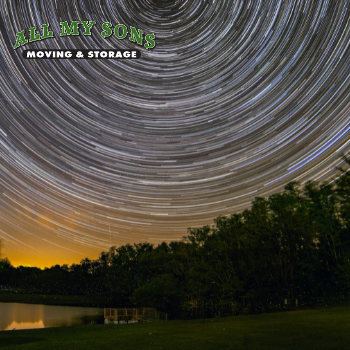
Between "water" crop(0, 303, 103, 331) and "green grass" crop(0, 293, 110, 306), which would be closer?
"water" crop(0, 303, 103, 331)

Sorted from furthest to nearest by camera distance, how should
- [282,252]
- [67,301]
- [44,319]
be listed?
[67,301] → [44,319] → [282,252]

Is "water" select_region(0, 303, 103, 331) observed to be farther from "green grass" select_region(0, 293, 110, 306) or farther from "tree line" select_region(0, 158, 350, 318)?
"green grass" select_region(0, 293, 110, 306)

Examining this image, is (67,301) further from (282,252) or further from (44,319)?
(282,252)

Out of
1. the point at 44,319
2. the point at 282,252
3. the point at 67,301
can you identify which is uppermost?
the point at 67,301

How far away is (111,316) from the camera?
46.1m

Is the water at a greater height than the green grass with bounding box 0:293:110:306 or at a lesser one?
lesser

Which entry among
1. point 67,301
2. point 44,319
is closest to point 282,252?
point 44,319

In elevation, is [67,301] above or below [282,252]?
above

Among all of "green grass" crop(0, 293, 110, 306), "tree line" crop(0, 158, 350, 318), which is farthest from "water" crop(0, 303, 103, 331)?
"green grass" crop(0, 293, 110, 306)

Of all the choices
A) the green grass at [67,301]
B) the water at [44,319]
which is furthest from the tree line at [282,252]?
the green grass at [67,301]

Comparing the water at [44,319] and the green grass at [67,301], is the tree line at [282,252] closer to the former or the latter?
the water at [44,319]

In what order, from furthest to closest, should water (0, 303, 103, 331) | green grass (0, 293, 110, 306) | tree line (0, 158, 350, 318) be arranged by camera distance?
green grass (0, 293, 110, 306), water (0, 303, 103, 331), tree line (0, 158, 350, 318)

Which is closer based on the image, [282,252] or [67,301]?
[282,252]

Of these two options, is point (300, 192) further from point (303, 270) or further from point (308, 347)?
point (308, 347)
